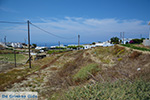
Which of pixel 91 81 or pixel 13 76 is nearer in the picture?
pixel 91 81

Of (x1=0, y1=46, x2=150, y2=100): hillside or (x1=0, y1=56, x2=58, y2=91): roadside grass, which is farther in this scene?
(x1=0, y1=56, x2=58, y2=91): roadside grass

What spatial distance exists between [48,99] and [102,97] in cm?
487

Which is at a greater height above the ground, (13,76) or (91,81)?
(91,81)

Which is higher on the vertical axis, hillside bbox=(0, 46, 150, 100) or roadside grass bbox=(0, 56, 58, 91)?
hillside bbox=(0, 46, 150, 100)

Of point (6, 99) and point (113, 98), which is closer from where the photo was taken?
point (113, 98)

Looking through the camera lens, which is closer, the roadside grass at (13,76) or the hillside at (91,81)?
the hillside at (91,81)

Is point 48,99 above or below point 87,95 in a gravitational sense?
below

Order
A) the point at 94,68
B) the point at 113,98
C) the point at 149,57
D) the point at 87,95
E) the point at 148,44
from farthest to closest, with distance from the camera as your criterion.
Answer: the point at 148,44
the point at 149,57
the point at 94,68
the point at 87,95
the point at 113,98

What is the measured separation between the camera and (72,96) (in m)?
4.42

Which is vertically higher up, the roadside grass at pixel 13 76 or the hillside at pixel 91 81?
the hillside at pixel 91 81

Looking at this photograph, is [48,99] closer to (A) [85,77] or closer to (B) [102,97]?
(A) [85,77]


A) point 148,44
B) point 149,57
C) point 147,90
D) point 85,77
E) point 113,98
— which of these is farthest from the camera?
point 148,44

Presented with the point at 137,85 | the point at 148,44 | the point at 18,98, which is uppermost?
the point at 148,44

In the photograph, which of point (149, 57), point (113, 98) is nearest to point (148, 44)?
point (149, 57)
